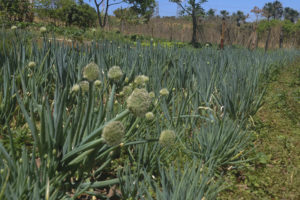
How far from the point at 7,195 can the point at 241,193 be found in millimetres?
1422

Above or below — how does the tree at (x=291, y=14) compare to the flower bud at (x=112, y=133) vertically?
above

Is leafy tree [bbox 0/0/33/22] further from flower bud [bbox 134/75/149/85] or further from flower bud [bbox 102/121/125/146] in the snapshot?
flower bud [bbox 102/121/125/146]

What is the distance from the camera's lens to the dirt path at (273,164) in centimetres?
180

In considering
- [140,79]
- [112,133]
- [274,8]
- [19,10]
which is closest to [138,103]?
[112,133]

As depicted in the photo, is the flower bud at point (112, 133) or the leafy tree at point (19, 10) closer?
the flower bud at point (112, 133)

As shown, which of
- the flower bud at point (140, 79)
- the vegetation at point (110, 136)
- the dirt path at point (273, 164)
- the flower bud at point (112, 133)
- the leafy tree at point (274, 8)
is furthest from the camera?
the leafy tree at point (274, 8)

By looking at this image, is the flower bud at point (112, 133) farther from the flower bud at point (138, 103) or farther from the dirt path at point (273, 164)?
the dirt path at point (273, 164)

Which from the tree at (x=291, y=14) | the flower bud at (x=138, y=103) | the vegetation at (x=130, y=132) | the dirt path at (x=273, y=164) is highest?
the tree at (x=291, y=14)

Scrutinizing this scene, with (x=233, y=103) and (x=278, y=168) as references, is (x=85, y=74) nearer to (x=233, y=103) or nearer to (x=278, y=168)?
(x=233, y=103)

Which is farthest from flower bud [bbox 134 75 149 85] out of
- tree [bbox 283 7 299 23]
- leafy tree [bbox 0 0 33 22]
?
tree [bbox 283 7 299 23]

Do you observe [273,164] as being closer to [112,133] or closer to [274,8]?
[112,133]

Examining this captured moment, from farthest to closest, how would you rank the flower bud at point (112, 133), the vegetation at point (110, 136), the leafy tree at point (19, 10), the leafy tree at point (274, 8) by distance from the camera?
the leafy tree at point (274, 8) < the leafy tree at point (19, 10) < the vegetation at point (110, 136) < the flower bud at point (112, 133)

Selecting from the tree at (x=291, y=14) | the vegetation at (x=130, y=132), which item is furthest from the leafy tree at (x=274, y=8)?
the vegetation at (x=130, y=132)

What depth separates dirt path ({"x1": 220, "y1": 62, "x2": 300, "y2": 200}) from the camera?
1.80 m
